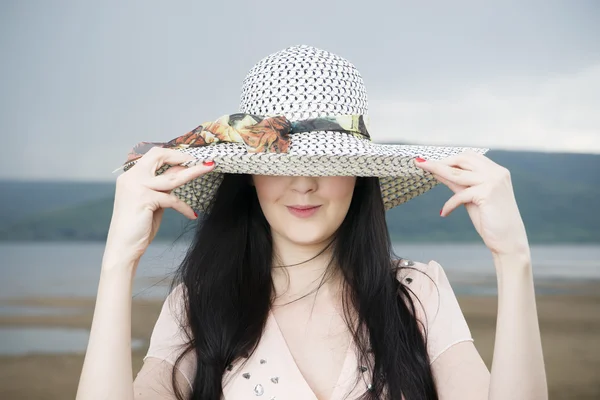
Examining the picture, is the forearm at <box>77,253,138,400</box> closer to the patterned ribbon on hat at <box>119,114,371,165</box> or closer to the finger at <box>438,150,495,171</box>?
the patterned ribbon on hat at <box>119,114,371,165</box>

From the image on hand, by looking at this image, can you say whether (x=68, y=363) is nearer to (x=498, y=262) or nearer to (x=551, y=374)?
(x=551, y=374)

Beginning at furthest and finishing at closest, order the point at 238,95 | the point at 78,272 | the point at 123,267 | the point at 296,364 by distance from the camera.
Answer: the point at 78,272 < the point at 238,95 < the point at 296,364 < the point at 123,267

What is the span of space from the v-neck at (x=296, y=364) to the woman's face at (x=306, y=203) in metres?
0.26

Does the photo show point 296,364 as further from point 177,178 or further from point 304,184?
point 177,178

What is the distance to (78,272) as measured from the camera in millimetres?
5699

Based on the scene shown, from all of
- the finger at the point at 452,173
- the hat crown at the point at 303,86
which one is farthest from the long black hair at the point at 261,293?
the finger at the point at 452,173

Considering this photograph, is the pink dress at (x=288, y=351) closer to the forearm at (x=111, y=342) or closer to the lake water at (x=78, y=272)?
the forearm at (x=111, y=342)

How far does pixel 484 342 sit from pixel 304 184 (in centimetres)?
372

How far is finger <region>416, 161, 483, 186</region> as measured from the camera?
145cm

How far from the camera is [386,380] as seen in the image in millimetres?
1688

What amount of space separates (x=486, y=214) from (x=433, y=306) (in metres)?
0.40

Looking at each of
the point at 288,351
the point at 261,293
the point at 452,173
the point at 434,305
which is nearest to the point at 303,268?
the point at 261,293

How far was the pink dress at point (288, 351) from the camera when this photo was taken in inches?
66.4

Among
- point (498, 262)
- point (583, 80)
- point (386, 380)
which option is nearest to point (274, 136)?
point (498, 262)
